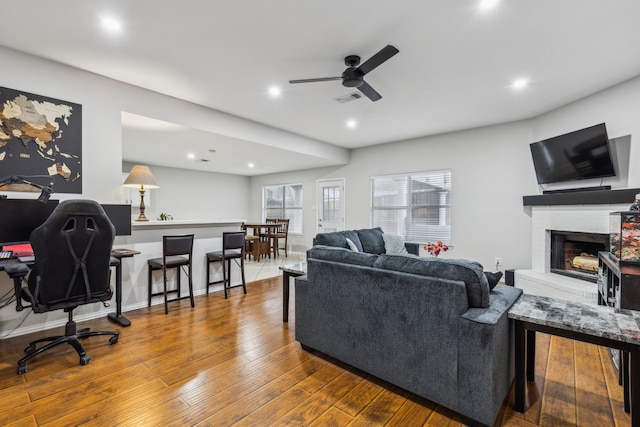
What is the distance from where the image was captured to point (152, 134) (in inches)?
179

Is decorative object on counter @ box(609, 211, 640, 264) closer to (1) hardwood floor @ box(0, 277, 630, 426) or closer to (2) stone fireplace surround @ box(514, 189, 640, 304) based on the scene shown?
(1) hardwood floor @ box(0, 277, 630, 426)

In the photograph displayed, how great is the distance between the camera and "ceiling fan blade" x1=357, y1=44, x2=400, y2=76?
229 centimetres

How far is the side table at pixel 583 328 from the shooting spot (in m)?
1.36

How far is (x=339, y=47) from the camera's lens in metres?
2.66

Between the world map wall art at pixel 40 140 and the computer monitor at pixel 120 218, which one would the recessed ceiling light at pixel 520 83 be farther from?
the world map wall art at pixel 40 140

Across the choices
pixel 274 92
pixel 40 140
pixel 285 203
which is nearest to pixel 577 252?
pixel 274 92

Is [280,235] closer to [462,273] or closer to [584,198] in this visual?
[584,198]

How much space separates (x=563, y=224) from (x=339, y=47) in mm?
3600

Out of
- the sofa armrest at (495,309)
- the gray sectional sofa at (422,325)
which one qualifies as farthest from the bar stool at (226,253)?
the sofa armrest at (495,309)

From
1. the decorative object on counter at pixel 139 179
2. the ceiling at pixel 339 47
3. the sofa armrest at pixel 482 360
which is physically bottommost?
the sofa armrest at pixel 482 360

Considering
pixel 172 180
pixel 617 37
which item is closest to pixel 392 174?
pixel 617 37

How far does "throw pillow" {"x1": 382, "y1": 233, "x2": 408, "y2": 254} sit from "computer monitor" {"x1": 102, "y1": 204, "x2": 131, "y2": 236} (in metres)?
3.47

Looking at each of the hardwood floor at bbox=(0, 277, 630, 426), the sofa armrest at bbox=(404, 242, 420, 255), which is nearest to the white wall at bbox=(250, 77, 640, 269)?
the sofa armrest at bbox=(404, 242, 420, 255)

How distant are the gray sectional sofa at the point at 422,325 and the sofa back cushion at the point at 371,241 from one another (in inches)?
88.5
